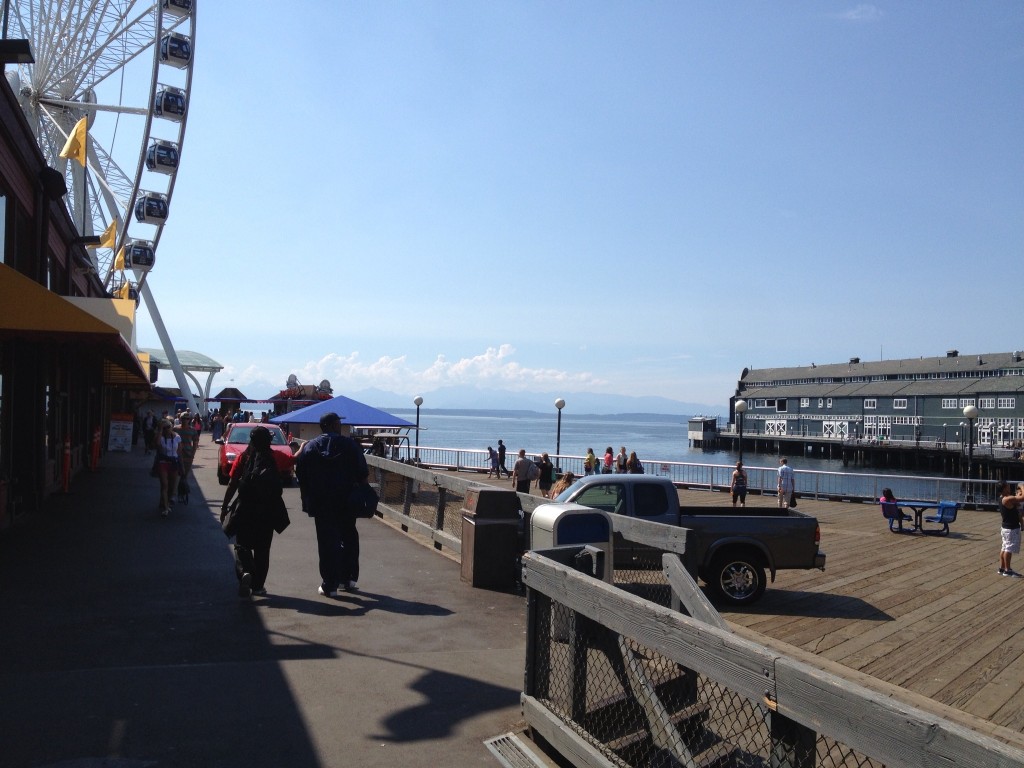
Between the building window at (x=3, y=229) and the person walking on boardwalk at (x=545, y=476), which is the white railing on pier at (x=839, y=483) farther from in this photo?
the building window at (x=3, y=229)

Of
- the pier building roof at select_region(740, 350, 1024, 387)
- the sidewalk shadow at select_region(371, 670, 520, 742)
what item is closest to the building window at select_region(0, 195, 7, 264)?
the sidewalk shadow at select_region(371, 670, 520, 742)

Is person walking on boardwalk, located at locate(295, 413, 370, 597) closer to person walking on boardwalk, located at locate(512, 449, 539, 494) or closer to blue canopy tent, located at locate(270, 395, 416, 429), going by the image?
person walking on boardwalk, located at locate(512, 449, 539, 494)

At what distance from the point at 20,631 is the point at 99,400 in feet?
88.7

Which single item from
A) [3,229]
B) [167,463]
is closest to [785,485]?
[167,463]

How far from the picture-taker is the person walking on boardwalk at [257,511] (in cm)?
838

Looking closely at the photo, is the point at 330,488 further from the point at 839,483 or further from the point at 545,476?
the point at 839,483

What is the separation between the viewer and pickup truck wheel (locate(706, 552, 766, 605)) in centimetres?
1098

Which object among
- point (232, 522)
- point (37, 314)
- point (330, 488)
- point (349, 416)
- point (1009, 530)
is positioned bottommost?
point (1009, 530)

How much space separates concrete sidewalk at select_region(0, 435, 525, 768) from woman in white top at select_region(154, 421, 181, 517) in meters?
3.60

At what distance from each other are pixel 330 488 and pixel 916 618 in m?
7.10

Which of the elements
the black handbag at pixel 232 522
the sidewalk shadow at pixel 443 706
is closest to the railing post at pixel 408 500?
the black handbag at pixel 232 522

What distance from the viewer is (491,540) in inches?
366

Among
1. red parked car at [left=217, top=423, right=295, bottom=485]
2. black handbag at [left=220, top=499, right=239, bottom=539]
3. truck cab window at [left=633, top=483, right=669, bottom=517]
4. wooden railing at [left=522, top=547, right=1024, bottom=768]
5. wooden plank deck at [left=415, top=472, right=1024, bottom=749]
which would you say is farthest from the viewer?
red parked car at [left=217, top=423, right=295, bottom=485]

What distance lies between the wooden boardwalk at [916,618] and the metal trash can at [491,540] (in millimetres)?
2831
